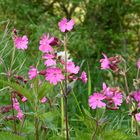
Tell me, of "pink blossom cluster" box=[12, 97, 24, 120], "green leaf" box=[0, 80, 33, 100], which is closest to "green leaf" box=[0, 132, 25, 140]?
"green leaf" box=[0, 80, 33, 100]

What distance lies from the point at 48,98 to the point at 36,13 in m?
3.80

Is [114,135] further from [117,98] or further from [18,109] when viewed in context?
[18,109]

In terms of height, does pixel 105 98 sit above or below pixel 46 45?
below

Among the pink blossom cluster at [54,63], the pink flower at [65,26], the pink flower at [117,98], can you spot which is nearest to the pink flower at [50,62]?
the pink blossom cluster at [54,63]

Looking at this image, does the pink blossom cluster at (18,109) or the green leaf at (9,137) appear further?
the pink blossom cluster at (18,109)

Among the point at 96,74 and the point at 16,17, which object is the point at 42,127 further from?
the point at 16,17

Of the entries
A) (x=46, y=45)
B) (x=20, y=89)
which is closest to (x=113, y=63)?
(x=46, y=45)

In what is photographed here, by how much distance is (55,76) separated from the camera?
1.64 metres

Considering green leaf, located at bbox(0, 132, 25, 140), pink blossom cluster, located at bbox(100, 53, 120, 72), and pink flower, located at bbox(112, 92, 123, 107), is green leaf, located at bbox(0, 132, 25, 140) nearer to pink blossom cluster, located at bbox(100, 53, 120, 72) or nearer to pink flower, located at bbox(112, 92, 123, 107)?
pink flower, located at bbox(112, 92, 123, 107)

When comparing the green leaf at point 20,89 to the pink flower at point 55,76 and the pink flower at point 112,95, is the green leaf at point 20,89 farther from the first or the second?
the pink flower at point 112,95

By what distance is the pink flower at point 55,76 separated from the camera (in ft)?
5.37

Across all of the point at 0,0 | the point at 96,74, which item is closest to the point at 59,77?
the point at 96,74

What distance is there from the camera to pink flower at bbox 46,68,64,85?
1637 millimetres

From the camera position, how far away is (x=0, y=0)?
5.50 m
